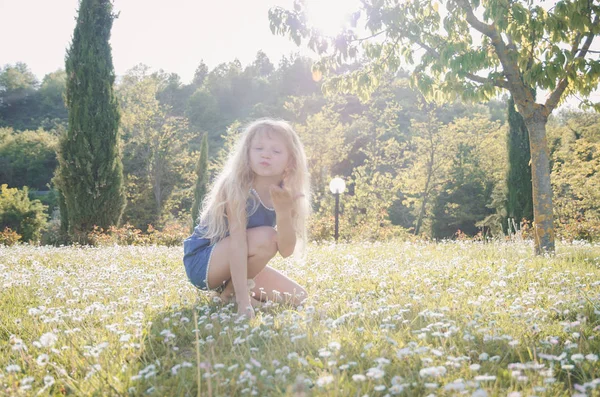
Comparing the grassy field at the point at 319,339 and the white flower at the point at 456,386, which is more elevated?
the white flower at the point at 456,386

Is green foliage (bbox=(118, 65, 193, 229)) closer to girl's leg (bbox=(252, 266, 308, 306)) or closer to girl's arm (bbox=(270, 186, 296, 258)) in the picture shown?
girl's leg (bbox=(252, 266, 308, 306))

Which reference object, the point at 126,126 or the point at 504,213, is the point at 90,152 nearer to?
the point at 126,126

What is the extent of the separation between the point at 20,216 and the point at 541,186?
21.3 meters

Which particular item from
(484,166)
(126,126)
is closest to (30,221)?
(126,126)

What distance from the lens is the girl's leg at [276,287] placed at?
142 inches

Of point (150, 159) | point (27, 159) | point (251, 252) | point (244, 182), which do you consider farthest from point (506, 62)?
point (27, 159)

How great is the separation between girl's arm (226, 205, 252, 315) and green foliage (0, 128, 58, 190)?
3731 centimetres

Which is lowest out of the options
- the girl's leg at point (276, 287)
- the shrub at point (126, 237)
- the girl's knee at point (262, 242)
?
the shrub at point (126, 237)

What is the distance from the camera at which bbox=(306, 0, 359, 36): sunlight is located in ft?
19.7

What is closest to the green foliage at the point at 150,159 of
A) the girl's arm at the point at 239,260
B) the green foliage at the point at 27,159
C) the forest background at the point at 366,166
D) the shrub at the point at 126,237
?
the forest background at the point at 366,166

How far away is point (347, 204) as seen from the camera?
22906 millimetres

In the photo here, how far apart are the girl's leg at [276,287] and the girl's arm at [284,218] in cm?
35

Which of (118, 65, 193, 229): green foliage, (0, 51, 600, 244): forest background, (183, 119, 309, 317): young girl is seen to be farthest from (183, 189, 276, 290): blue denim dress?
(118, 65, 193, 229): green foliage

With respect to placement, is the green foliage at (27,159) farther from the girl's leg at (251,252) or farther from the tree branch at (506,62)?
the girl's leg at (251,252)
